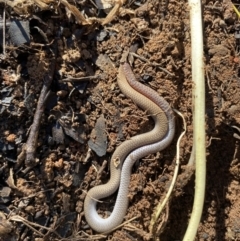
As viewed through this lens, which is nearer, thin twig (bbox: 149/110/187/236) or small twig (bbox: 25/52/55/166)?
small twig (bbox: 25/52/55/166)

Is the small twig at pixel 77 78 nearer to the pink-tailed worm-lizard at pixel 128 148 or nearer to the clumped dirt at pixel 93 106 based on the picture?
the clumped dirt at pixel 93 106

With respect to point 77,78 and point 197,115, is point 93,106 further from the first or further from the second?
point 197,115

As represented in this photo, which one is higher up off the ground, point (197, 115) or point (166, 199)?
point (197, 115)

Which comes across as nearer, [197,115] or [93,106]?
[197,115]

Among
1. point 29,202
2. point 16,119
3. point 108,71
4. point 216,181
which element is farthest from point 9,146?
point 216,181

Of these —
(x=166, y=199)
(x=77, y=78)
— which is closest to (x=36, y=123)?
(x=77, y=78)

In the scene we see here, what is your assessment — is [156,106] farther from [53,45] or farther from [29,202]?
[29,202]

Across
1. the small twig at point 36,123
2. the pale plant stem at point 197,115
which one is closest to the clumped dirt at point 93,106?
the small twig at point 36,123

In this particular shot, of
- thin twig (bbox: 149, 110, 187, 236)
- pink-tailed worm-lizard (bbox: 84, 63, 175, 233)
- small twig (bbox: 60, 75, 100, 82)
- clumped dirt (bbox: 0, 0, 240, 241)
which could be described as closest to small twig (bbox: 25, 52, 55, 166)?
clumped dirt (bbox: 0, 0, 240, 241)

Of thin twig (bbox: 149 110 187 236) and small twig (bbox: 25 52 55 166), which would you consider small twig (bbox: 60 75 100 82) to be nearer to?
small twig (bbox: 25 52 55 166)
